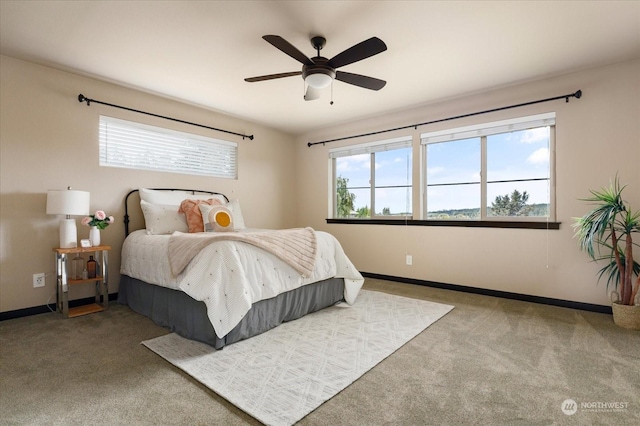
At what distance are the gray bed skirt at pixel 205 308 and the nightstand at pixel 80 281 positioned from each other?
0.64 feet

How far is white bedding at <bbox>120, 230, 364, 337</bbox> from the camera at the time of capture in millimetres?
2182

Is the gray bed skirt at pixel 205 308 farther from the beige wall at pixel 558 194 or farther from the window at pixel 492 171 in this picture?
the window at pixel 492 171

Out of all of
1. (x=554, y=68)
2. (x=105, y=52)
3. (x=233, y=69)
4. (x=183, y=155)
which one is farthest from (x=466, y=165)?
(x=105, y=52)

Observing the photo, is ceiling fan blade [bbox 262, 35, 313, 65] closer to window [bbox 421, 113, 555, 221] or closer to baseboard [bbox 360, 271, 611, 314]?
window [bbox 421, 113, 555, 221]

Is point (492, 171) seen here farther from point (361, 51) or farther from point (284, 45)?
point (284, 45)

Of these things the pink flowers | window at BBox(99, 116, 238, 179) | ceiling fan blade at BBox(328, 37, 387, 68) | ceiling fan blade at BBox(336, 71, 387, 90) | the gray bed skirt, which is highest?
ceiling fan blade at BBox(328, 37, 387, 68)

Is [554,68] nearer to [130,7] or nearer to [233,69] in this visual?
[233,69]

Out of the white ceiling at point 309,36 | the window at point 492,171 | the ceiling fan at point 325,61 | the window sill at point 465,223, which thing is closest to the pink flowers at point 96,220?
the white ceiling at point 309,36

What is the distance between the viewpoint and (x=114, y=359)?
6.78ft

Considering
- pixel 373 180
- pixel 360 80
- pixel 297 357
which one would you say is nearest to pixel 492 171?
pixel 373 180

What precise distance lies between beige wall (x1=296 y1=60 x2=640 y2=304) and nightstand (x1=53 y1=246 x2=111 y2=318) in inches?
128

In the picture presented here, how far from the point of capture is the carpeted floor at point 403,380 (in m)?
1.50
